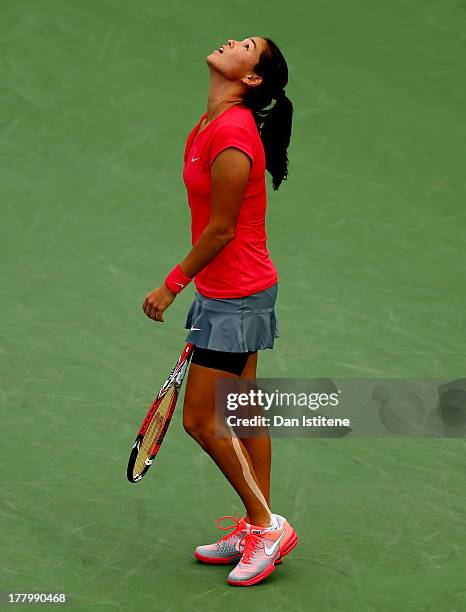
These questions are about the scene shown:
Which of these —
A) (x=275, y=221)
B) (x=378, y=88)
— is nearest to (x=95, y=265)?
(x=275, y=221)

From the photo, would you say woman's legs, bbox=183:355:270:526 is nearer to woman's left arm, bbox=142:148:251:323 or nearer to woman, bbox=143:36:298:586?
woman, bbox=143:36:298:586

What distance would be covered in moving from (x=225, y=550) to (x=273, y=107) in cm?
180

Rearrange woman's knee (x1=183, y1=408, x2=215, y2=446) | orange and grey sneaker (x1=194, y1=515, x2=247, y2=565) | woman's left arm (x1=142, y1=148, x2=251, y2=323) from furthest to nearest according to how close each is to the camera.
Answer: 1. orange and grey sneaker (x1=194, y1=515, x2=247, y2=565)
2. woman's knee (x1=183, y1=408, x2=215, y2=446)
3. woman's left arm (x1=142, y1=148, x2=251, y2=323)

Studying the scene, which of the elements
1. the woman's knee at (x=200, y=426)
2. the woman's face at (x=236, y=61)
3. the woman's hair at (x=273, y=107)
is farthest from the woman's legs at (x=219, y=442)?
the woman's face at (x=236, y=61)

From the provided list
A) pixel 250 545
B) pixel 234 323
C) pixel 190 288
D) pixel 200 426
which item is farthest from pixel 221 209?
pixel 190 288

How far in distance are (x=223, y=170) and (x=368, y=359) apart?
2627mm

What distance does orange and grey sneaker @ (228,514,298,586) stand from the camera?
5336mm

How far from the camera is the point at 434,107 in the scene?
33.1 feet

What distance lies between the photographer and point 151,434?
18.2 feet

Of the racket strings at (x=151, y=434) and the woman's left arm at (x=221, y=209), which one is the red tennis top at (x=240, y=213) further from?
the racket strings at (x=151, y=434)

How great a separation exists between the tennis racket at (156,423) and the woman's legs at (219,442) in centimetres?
9

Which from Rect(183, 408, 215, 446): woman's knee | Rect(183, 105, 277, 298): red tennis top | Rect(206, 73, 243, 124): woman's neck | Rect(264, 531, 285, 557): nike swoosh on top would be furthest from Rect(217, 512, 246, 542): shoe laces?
Rect(206, 73, 243, 124): woman's neck

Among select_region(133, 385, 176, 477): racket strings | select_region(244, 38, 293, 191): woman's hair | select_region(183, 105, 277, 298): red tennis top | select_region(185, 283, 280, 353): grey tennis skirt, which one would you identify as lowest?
select_region(133, 385, 176, 477): racket strings

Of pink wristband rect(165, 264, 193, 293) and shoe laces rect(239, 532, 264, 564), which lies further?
shoe laces rect(239, 532, 264, 564)
